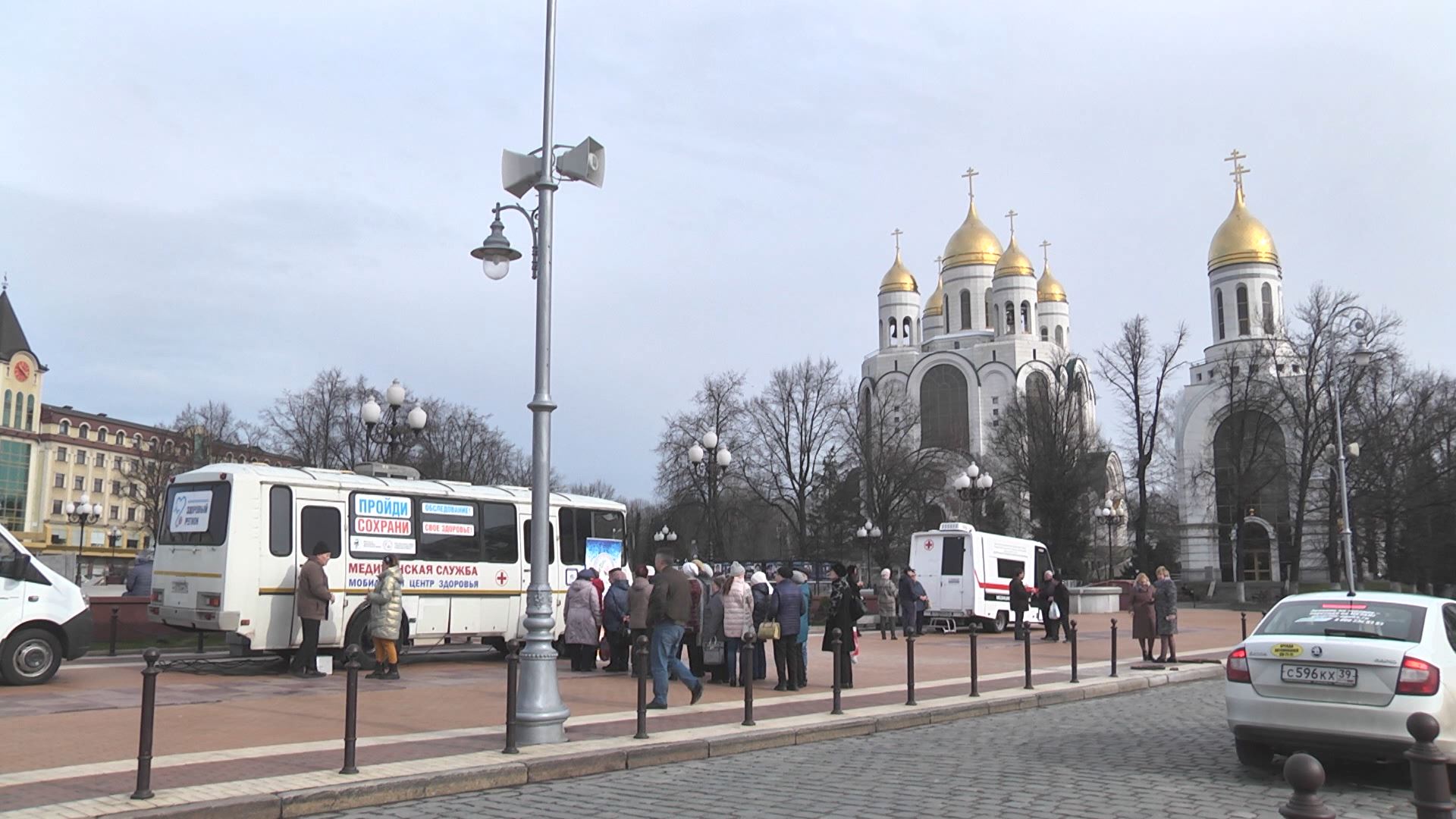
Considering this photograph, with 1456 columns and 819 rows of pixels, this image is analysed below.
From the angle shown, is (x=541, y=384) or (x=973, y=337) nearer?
(x=541, y=384)

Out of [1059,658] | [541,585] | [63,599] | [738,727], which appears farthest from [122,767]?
[1059,658]

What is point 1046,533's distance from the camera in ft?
194

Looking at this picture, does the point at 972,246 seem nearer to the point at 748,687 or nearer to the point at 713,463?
the point at 713,463

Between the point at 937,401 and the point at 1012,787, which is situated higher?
the point at 937,401

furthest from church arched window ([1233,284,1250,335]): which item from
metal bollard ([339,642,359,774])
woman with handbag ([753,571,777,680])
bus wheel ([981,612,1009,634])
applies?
metal bollard ([339,642,359,774])

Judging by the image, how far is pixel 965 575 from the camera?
31.8 metres

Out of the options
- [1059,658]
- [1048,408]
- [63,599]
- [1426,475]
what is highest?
[1048,408]

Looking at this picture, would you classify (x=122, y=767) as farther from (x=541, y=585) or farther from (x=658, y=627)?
(x=658, y=627)

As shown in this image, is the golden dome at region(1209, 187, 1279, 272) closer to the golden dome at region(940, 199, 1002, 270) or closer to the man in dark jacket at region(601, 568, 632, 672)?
the golden dome at region(940, 199, 1002, 270)

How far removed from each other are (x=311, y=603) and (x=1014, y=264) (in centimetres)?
8345

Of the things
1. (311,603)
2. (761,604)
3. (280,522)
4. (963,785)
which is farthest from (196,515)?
(963,785)

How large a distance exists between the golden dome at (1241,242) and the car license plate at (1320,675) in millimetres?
75678

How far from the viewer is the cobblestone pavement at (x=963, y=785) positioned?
788cm

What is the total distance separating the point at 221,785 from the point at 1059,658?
57.9ft
